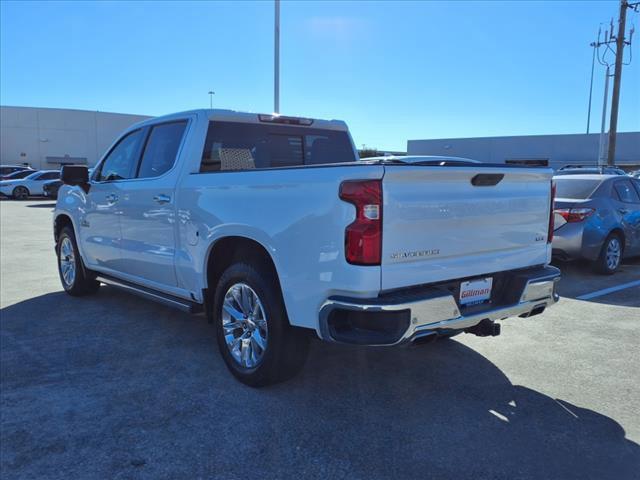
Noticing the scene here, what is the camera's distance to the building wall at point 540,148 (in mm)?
40594

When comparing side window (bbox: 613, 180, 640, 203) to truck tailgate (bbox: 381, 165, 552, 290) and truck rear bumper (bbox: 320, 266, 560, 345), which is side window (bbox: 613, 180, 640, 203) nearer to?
truck tailgate (bbox: 381, 165, 552, 290)

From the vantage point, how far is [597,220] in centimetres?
770

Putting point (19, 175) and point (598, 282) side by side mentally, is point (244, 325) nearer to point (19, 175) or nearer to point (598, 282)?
point (598, 282)

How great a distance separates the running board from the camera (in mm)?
4539

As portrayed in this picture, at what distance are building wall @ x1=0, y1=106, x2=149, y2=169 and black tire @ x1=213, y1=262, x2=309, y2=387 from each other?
52.4 m

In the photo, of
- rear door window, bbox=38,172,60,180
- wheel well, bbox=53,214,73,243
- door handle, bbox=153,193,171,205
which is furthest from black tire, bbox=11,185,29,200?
door handle, bbox=153,193,171,205

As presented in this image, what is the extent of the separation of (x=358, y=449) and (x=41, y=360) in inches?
115

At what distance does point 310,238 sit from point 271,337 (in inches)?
32.8

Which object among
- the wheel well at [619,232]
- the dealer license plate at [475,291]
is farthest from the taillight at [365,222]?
the wheel well at [619,232]

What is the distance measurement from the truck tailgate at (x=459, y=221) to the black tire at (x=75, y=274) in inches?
180

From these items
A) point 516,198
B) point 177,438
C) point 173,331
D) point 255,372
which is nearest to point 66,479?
point 177,438

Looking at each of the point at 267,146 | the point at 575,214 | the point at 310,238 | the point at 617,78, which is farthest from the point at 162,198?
the point at 617,78

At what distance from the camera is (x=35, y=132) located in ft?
174

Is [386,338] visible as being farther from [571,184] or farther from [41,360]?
[571,184]
